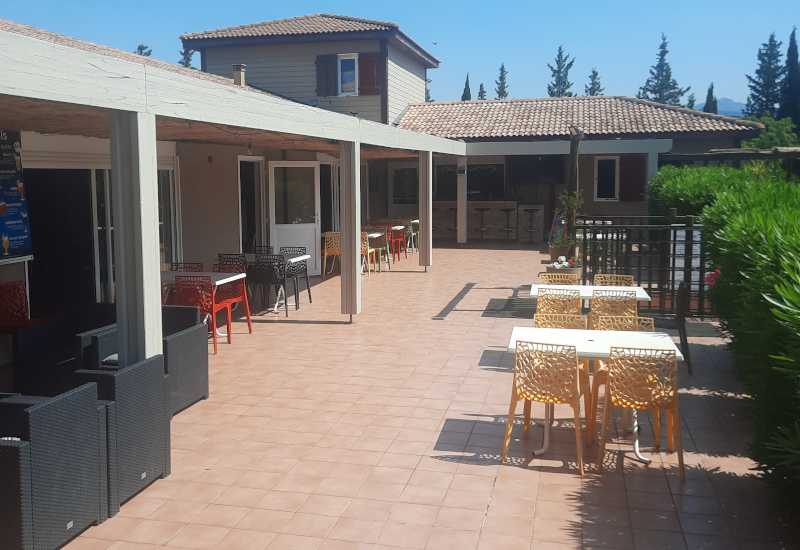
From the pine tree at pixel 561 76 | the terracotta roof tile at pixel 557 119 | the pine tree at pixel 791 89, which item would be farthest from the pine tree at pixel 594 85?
the terracotta roof tile at pixel 557 119

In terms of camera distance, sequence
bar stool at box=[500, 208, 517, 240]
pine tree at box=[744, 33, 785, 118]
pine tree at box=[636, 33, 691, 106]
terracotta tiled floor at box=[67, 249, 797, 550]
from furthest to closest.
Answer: pine tree at box=[636, 33, 691, 106]
pine tree at box=[744, 33, 785, 118]
bar stool at box=[500, 208, 517, 240]
terracotta tiled floor at box=[67, 249, 797, 550]

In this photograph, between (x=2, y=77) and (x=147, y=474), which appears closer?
(x=2, y=77)

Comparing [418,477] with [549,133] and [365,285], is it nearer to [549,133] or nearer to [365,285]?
[365,285]

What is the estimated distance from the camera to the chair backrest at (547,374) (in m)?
5.03

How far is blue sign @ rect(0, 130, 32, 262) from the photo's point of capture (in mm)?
7715

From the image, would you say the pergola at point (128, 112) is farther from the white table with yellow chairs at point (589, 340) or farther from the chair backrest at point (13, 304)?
the white table with yellow chairs at point (589, 340)

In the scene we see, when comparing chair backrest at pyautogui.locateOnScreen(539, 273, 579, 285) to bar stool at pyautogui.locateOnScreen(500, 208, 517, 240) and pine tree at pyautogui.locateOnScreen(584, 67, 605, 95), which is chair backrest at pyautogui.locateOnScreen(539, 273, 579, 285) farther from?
pine tree at pyautogui.locateOnScreen(584, 67, 605, 95)

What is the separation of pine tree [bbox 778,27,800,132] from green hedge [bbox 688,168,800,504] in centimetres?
4317

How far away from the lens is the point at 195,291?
825 cm

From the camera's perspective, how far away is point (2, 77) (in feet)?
12.0

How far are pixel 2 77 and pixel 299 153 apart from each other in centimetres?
1116

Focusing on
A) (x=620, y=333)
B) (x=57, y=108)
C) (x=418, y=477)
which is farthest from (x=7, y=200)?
(x=620, y=333)

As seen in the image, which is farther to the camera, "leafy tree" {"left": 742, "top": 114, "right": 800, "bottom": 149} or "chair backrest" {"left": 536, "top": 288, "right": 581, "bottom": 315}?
"leafy tree" {"left": 742, "top": 114, "right": 800, "bottom": 149}

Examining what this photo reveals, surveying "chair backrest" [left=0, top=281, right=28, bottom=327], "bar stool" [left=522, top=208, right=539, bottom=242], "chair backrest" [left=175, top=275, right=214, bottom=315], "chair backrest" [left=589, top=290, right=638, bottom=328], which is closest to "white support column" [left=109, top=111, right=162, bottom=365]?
"chair backrest" [left=0, top=281, right=28, bottom=327]
